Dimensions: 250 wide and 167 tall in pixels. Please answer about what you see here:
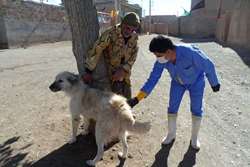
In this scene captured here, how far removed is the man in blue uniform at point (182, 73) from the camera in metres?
5.04

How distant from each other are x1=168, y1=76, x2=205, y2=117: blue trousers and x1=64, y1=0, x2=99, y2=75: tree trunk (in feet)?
5.04

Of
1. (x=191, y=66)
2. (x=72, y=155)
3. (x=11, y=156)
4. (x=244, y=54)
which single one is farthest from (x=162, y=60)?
(x=244, y=54)

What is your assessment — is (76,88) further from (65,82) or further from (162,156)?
(162,156)

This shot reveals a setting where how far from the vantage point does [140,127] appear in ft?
16.0

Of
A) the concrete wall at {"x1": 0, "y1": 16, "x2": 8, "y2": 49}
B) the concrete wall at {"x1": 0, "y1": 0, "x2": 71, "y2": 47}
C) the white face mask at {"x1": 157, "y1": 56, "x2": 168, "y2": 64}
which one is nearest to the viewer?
the white face mask at {"x1": 157, "y1": 56, "x2": 168, "y2": 64}

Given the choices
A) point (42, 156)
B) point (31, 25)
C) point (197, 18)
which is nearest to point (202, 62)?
point (42, 156)

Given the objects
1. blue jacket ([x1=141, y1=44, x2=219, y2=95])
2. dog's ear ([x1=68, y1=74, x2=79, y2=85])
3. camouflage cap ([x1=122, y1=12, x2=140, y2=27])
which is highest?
camouflage cap ([x1=122, y1=12, x2=140, y2=27])

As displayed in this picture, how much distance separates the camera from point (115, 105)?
4.96m

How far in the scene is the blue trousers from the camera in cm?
543

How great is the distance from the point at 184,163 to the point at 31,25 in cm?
2647

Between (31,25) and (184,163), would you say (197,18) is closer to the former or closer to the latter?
(31,25)

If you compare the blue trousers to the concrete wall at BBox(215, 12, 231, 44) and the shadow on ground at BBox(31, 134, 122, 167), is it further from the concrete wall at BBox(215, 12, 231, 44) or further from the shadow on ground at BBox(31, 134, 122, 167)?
the concrete wall at BBox(215, 12, 231, 44)

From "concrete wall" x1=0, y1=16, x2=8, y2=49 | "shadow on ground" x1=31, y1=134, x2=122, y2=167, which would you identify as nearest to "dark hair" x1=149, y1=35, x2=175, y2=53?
"shadow on ground" x1=31, y1=134, x2=122, y2=167

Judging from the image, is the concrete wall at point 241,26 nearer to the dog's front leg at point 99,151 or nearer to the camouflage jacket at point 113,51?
the camouflage jacket at point 113,51
